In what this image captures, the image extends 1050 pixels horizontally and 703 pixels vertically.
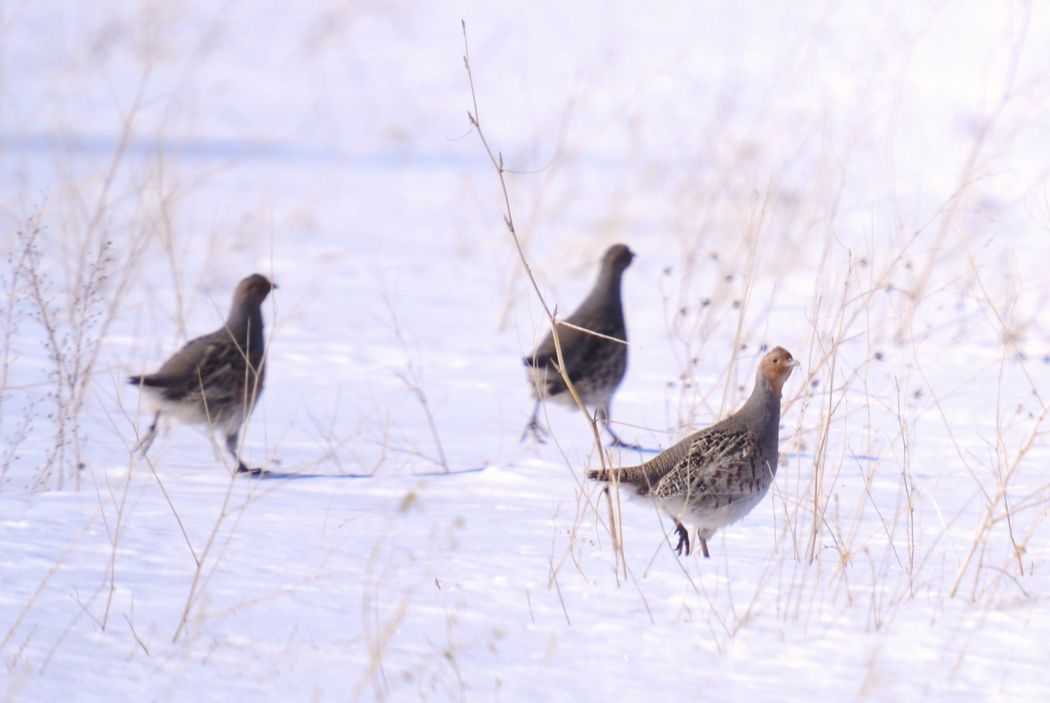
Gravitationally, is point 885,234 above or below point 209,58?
below

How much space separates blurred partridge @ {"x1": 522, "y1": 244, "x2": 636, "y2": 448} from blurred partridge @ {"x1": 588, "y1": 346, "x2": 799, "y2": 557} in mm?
1437

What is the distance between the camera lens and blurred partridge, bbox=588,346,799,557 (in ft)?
13.4

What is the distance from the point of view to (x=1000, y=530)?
172 inches

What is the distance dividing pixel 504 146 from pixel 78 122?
5022 mm

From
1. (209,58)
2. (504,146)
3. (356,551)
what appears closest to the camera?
(356,551)

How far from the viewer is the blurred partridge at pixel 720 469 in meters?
4.08

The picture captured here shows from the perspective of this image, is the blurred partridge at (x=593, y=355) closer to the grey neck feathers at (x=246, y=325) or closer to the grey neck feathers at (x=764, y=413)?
the grey neck feathers at (x=246, y=325)

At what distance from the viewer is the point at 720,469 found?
13.6 feet

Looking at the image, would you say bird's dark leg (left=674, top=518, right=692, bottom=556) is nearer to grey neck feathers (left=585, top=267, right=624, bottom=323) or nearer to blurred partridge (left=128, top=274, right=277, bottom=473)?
blurred partridge (left=128, top=274, right=277, bottom=473)

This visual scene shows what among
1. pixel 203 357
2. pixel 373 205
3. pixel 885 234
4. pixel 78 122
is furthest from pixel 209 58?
pixel 203 357

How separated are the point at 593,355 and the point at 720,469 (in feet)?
6.66

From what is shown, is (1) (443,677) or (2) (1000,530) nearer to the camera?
(1) (443,677)

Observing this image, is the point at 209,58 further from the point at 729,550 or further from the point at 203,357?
the point at 729,550

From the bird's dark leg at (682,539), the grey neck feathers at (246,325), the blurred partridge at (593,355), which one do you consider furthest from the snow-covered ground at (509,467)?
the grey neck feathers at (246,325)
